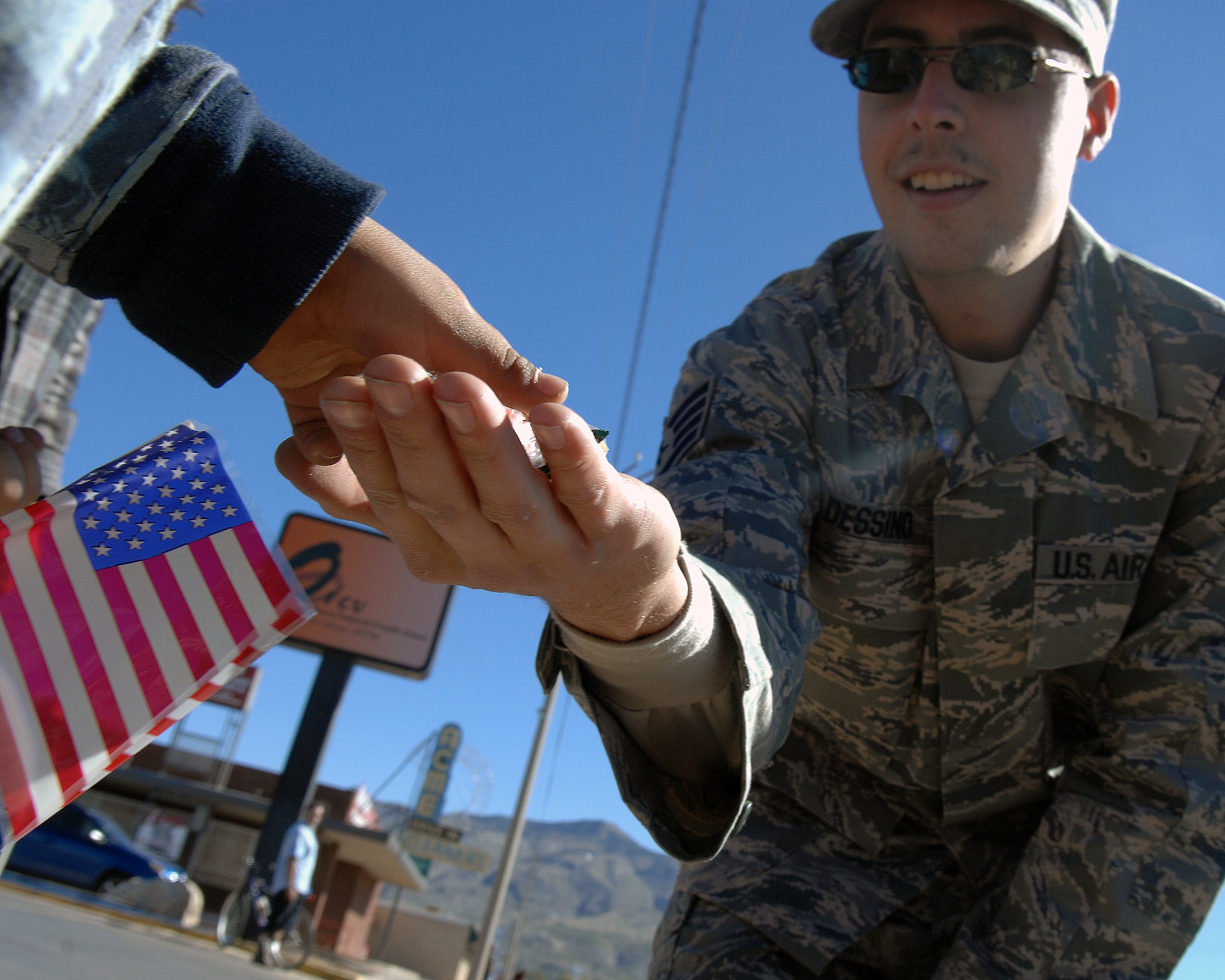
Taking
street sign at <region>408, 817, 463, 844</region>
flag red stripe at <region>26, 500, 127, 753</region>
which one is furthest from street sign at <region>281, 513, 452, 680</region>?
flag red stripe at <region>26, 500, 127, 753</region>

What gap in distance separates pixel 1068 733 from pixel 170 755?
30822mm

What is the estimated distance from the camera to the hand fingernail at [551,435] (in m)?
0.88

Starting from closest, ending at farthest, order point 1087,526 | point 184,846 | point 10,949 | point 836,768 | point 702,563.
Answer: point 702,563
point 1087,526
point 836,768
point 10,949
point 184,846

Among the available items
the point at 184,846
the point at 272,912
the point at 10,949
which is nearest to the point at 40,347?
the point at 272,912

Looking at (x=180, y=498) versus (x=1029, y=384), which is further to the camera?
(x=1029, y=384)

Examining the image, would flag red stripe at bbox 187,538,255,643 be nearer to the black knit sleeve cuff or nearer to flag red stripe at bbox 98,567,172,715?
flag red stripe at bbox 98,567,172,715

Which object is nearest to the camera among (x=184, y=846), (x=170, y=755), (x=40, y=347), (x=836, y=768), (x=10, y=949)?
(x=836, y=768)

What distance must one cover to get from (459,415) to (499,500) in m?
0.10

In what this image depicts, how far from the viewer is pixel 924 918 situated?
76.9 inches

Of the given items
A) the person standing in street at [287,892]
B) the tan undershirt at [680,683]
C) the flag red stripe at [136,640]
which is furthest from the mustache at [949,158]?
the person standing in street at [287,892]

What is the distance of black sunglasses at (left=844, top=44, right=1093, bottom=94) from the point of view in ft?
6.41

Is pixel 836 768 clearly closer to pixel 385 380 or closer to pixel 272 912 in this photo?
pixel 385 380

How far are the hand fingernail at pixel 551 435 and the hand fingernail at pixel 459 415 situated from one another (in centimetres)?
6

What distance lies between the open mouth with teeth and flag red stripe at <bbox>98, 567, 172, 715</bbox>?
1.61m
